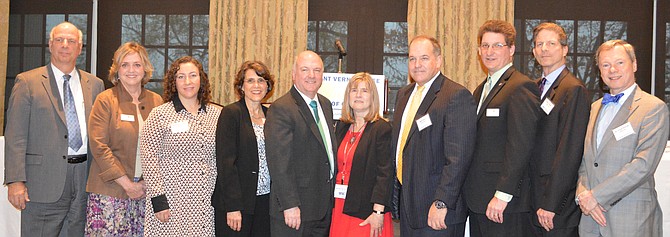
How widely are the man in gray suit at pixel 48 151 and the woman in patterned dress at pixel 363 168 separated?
170 centimetres

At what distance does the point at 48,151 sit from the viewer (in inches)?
161

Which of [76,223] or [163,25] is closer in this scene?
[76,223]

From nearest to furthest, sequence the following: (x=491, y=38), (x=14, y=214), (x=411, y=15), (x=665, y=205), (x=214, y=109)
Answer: (x=491, y=38) → (x=214, y=109) → (x=665, y=205) → (x=14, y=214) → (x=411, y=15)

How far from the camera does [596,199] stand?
10.7 feet

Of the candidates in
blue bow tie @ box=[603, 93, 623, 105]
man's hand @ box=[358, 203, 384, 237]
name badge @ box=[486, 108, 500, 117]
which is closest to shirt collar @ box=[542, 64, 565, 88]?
blue bow tie @ box=[603, 93, 623, 105]

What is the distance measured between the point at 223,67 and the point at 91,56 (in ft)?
5.33

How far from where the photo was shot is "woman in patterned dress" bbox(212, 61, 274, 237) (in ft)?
12.2

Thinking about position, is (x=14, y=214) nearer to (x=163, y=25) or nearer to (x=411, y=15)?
(x=163, y=25)

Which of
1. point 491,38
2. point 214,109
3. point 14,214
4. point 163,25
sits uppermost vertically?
point 163,25

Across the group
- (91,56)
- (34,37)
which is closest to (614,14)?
(91,56)

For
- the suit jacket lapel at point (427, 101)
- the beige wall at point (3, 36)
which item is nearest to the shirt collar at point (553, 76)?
the suit jacket lapel at point (427, 101)

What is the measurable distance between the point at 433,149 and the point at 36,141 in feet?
8.18

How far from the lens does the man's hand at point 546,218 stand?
10.7ft

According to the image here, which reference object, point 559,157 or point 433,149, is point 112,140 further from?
point 559,157
